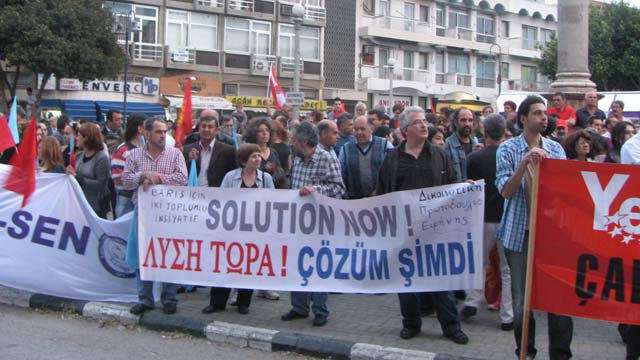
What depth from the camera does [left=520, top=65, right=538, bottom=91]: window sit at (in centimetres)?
5194

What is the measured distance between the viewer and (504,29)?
166ft

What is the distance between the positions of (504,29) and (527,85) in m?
4.52

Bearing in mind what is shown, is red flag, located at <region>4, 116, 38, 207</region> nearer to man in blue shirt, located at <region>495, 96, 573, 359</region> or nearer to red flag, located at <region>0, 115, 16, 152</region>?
red flag, located at <region>0, 115, 16, 152</region>

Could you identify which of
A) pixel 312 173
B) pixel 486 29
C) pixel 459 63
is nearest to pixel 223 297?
pixel 312 173

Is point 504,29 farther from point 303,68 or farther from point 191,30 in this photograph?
point 191,30

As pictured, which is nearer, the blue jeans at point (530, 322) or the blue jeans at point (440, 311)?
the blue jeans at point (530, 322)

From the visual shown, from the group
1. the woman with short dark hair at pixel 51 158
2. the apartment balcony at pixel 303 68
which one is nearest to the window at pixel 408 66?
the apartment balcony at pixel 303 68

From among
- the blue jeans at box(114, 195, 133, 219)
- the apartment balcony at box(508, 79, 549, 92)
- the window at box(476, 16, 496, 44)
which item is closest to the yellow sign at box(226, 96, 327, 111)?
the window at box(476, 16, 496, 44)

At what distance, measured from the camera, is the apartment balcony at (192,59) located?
36594 mm

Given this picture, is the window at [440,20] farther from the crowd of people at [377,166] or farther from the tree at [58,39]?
the crowd of people at [377,166]

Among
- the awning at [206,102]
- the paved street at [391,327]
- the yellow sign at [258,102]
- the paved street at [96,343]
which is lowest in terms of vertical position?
the paved street at [96,343]

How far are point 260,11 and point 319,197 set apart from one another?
114 ft

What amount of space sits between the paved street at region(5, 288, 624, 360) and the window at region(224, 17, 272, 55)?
32268mm

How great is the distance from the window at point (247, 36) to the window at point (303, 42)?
898 millimetres
